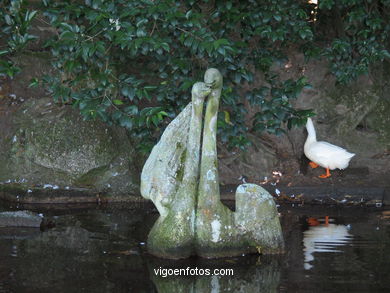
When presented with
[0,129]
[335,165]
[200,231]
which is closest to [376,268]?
[200,231]

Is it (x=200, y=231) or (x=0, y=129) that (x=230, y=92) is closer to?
(x=200, y=231)

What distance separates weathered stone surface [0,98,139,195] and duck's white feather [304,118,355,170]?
7.84 ft

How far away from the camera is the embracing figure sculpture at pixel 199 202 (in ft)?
20.6

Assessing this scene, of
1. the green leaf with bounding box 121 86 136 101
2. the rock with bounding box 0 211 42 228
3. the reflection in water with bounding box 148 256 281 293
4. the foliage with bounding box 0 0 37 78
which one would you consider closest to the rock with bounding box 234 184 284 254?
the reflection in water with bounding box 148 256 281 293

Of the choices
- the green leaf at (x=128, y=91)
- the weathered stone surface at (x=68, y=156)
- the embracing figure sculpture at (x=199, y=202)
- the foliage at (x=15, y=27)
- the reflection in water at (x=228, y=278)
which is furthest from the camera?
the weathered stone surface at (x=68, y=156)

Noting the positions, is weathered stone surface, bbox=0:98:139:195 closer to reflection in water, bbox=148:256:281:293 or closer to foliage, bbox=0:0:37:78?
foliage, bbox=0:0:37:78

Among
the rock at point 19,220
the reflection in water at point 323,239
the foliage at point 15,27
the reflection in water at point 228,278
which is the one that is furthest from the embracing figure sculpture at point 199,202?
the foliage at point 15,27

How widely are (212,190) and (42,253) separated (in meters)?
1.67

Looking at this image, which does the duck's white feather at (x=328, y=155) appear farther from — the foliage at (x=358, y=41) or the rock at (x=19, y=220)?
the rock at (x=19, y=220)

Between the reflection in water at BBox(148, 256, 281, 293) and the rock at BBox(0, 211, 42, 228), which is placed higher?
the rock at BBox(0, 211, 42, 228)

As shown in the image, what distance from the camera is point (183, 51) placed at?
25.6 ft

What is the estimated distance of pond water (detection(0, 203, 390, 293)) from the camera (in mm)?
5645

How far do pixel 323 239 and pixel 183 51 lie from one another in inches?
99.9

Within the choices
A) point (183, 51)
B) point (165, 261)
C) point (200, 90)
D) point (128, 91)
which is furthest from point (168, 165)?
point (183, 51)
